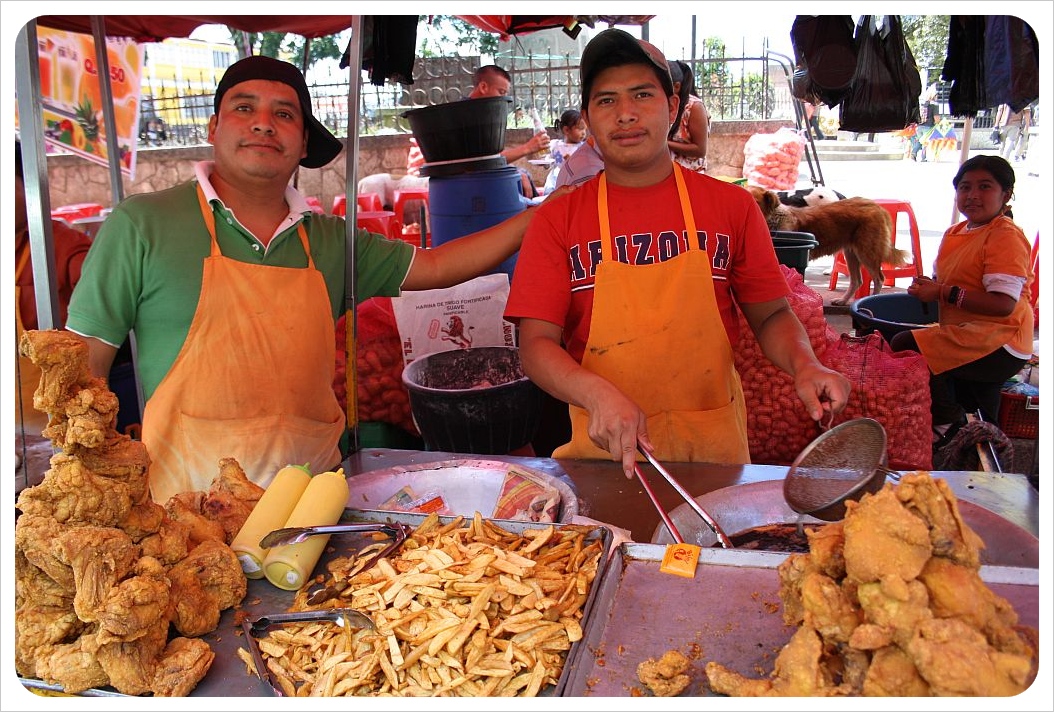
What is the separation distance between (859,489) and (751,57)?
11657 millimetres

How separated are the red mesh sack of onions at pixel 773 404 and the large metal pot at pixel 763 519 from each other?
5.32 feet

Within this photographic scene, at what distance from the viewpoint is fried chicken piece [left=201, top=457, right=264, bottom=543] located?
1.57 metres

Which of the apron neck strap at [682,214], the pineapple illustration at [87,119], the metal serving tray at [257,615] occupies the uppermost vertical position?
the pineapple illustration at [87,119]

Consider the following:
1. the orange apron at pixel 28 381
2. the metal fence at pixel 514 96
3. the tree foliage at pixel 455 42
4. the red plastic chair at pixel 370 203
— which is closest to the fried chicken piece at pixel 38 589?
the orange apron at pixel 28 381

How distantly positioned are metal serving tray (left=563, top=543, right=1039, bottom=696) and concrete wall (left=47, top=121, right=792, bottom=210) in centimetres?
983

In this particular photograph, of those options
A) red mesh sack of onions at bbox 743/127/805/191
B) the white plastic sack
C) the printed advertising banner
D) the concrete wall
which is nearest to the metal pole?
the white plastic sack

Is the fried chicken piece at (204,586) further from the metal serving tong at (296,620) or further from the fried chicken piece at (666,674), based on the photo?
the fried chicken piece at (666,674)

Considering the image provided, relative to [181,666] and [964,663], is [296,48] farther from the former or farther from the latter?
[964,663]

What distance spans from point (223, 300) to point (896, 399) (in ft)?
8.53

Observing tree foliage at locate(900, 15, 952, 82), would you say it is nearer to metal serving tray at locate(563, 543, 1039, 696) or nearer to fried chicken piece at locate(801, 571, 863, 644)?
metal serving tray at locate(563, 543, 1039, 696)

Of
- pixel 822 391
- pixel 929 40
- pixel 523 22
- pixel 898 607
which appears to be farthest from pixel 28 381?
pixel 929 40

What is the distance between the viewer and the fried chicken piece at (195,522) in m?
1.47

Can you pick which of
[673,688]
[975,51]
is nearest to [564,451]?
[673,688]

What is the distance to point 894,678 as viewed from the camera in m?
0.91
